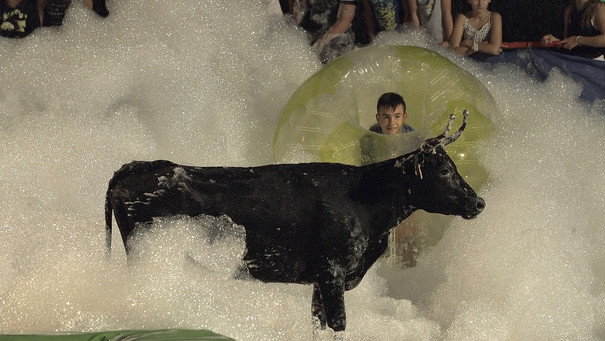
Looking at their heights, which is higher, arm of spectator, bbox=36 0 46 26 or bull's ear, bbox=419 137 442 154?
bull's ear, bbox=419 137 442 154

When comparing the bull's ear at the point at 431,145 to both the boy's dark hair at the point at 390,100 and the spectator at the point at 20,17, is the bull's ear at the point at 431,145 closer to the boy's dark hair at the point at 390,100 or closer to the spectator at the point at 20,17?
the boy's dark hair at the point at 390,100

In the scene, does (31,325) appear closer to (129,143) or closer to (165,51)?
(129,143)

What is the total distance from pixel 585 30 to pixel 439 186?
209cm

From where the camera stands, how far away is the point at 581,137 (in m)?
3.53

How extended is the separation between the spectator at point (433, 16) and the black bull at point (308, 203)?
188cm

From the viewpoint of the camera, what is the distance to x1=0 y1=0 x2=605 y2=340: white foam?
238cm

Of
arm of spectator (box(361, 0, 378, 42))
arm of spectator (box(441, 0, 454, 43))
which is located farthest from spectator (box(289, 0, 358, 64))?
arm of spectator (box(441, 0, 454, 43))

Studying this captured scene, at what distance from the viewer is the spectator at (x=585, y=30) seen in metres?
4.07

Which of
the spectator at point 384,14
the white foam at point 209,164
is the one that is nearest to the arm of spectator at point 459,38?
the white foam at point 209,164

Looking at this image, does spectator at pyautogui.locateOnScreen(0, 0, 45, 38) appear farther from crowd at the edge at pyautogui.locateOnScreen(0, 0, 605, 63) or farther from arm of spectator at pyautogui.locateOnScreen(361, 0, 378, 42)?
arm of spectator at pyautogui.locateOnScreen(361, 0, 378, 42)

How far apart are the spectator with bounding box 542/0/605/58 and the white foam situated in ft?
1.55

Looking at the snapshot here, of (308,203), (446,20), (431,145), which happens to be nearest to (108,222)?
(308,203)

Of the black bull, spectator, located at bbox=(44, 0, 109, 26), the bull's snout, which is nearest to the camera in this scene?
the black bull

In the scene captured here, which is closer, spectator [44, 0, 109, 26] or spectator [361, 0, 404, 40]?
spectator [44, 0, 109, 26]
